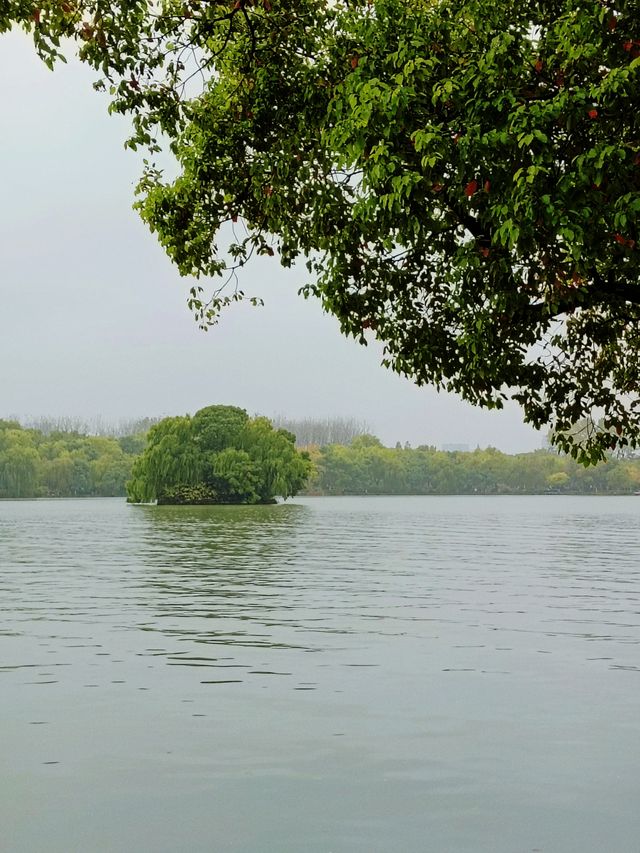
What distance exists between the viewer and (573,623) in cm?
1886

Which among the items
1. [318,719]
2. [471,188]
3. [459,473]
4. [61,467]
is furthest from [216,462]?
[459,473]

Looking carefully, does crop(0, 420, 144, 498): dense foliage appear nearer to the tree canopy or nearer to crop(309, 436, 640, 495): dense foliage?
crop(309, 436, 640, 495): dense foliage

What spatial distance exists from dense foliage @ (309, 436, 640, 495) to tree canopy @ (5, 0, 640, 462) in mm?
152469

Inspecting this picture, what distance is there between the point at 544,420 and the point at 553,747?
17.0ft

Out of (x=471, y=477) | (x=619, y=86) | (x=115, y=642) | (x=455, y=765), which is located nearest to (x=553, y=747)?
(x=455, y=765)

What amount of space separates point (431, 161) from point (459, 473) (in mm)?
174406

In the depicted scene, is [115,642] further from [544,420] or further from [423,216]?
[423,216]

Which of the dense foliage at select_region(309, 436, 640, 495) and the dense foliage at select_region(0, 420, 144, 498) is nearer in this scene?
the dense foliage at select_region(0, 420, 144, 498)

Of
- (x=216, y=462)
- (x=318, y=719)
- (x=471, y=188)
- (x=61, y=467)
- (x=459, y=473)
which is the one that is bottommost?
(x=318, y=719)

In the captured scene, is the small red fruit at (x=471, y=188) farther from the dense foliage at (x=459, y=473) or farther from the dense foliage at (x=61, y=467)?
the dense foliage at (x=459, y=473)

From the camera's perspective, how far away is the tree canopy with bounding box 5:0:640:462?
983cm

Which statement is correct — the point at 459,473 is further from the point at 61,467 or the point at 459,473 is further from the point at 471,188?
the point at 471,188

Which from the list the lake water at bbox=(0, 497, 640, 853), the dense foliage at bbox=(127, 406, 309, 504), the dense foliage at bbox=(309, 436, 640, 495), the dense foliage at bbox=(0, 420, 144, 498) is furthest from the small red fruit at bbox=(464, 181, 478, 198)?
the dense foliage at bbox=(309, 436, 640, 495)

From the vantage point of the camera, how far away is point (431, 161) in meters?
9.80
